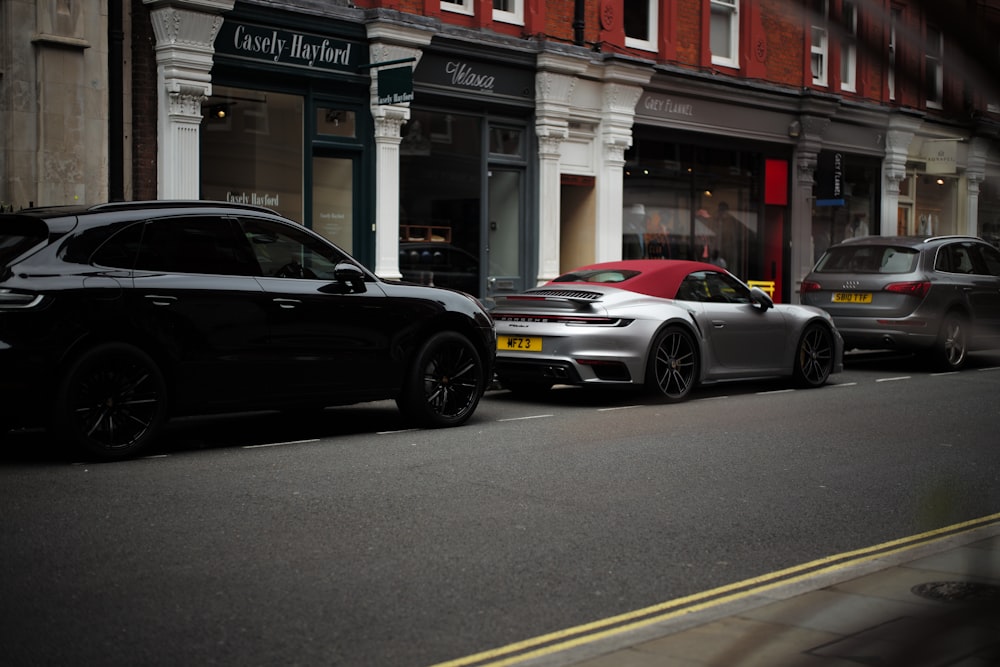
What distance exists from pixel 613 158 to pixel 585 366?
435 inches

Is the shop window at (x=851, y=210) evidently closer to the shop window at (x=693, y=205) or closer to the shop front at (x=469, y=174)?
the shop window at (x=693, y=205)

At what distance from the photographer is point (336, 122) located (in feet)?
58.0

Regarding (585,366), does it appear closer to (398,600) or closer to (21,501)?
(21,501)

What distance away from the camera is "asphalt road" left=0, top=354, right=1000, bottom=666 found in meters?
4.43

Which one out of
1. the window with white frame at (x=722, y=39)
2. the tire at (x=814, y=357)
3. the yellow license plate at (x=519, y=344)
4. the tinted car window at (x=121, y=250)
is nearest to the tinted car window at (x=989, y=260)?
the tire at (x=814, y=357)

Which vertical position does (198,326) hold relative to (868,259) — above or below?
below

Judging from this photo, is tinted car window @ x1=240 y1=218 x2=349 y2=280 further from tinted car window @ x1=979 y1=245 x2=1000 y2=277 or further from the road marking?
tinted car window @ x1=979 y1=245 x2=1000 y2=277

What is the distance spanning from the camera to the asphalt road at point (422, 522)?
443 cm

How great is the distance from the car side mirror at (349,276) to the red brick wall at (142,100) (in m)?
7.06

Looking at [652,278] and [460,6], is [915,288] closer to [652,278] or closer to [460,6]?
[652,278]

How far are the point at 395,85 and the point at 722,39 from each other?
31.8ft

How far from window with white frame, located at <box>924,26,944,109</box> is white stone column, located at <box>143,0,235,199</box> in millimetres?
15246

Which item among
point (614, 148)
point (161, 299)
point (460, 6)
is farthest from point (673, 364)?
point (614, 148)

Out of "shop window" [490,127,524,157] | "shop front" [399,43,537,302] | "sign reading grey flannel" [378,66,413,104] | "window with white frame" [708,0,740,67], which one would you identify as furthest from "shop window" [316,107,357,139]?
"window with white frame" [708,0,740,67]
